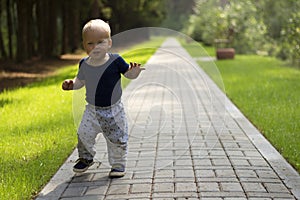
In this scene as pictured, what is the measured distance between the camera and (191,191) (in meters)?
4.56

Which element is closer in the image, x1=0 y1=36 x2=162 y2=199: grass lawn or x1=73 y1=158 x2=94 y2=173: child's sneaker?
x1=0 y1=36 x2=162 y2=199: grass lawn

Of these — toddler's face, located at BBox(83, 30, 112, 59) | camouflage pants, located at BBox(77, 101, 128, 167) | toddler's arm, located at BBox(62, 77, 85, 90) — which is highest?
toddler's face, located at BBox(83, 30, 112, 59)

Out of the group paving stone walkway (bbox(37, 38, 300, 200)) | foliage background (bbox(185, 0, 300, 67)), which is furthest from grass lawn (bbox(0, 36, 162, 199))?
foliage background (bbox(185, 0, 300, 67))

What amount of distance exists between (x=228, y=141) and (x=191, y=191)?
2248 millimetres

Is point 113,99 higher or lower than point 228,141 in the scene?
higher

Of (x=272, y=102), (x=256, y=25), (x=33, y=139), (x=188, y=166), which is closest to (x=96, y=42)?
(x=188, y=166)

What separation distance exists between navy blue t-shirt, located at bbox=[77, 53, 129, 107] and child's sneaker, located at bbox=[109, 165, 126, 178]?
62 centimetres

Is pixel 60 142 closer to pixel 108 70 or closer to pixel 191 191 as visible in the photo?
pixel 108 70

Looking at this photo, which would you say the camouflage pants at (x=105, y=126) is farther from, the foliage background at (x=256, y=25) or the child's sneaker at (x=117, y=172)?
the foliage background at (x=256, y=25)

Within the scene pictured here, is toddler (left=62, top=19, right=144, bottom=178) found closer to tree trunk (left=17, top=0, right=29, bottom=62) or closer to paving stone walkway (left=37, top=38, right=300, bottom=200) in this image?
paving stone walkway (left=37, top=38, right=300, bottom=200)

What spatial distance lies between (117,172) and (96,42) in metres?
1.25

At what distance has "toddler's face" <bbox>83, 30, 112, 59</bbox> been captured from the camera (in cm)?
480

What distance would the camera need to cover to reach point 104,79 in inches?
193

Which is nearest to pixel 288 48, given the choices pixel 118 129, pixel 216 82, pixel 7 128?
pixel 216 82
